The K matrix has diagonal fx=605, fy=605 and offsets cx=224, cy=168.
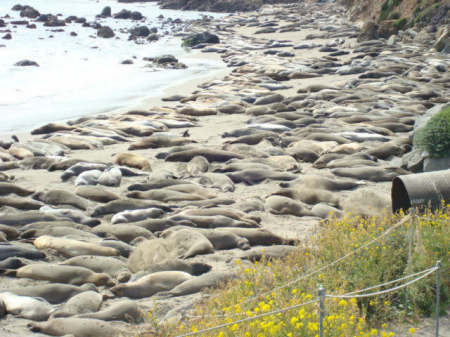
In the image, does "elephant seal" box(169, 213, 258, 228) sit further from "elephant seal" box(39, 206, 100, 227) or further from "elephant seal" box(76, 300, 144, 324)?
"elephant seal" box(76, 300, 144, 324)

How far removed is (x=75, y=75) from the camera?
23891mm

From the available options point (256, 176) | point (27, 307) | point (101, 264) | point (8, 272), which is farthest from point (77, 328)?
point (256, 176)

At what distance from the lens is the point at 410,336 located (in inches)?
174

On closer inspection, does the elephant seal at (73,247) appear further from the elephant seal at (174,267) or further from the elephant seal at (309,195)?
the elephant seal at (309,195)

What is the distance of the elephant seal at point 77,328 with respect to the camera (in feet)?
14.9

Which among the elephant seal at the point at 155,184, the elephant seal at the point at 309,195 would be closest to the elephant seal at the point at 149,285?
the elephant seal at the point at 309,195

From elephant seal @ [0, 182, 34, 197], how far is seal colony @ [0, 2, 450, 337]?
2cm

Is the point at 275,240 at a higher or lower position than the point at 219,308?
lower

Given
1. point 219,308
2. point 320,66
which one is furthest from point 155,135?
point 320,66

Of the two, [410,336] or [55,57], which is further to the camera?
[55,57]

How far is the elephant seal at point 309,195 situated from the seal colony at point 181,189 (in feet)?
0.06

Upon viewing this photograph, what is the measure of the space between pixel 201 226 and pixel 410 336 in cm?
318

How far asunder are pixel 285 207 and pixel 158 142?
14.4 feet

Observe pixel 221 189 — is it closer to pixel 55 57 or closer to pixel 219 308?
pixel 219 308
